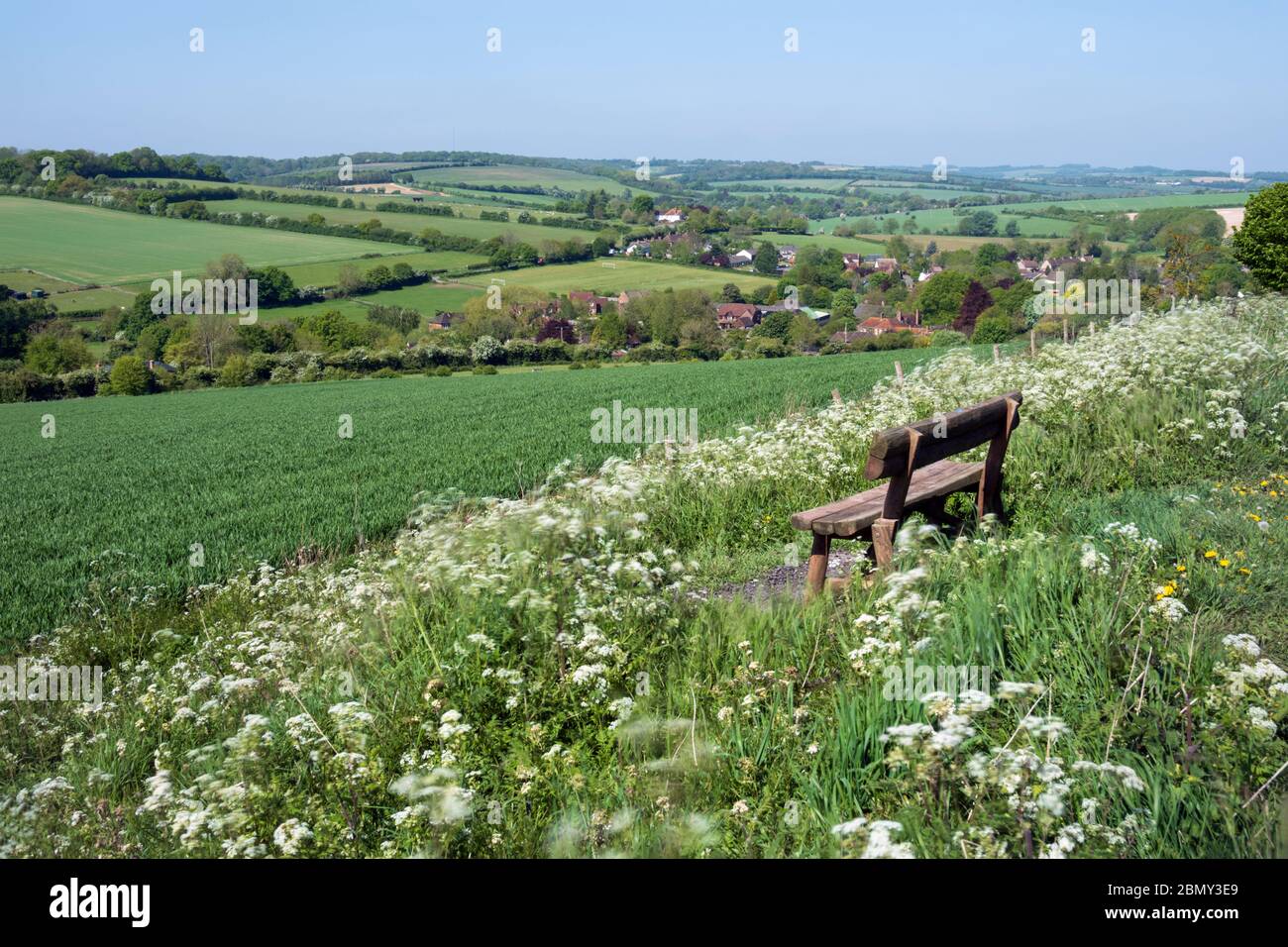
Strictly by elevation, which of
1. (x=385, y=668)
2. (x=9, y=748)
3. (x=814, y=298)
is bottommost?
(x=9, y=748)

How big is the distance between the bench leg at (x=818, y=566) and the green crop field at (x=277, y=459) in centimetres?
613

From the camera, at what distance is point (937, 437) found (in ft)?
18.9

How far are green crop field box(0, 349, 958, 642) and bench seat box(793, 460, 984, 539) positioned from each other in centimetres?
593

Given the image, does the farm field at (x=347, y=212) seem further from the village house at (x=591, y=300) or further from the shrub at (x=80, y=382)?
the shrub at (x=80, y=382)

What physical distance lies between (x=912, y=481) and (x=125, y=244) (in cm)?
9463

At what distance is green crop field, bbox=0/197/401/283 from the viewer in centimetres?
7375

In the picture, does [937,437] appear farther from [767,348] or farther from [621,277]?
[621,277]

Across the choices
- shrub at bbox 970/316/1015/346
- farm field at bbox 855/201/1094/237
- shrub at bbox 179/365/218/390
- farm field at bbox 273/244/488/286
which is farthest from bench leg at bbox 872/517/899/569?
farm field at bbox 855/201/1094/237

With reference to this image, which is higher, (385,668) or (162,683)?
(385,668)
